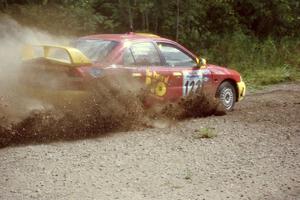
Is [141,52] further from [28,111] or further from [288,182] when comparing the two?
[288,182]

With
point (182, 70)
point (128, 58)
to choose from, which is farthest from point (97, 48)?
point (182, 70)

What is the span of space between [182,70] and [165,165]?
3.35 m

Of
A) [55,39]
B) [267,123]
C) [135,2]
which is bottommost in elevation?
[267,123]

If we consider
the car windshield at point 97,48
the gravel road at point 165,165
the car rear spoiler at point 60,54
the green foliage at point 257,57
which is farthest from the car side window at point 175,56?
the green foliage at point 257,57

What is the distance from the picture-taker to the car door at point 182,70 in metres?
9.28

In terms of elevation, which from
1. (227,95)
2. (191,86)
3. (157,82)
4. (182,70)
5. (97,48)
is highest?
(97,48)

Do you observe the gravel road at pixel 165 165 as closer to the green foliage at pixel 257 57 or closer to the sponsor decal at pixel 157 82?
the sponsor decal at pixel 157 82

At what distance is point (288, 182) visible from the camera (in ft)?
19.4

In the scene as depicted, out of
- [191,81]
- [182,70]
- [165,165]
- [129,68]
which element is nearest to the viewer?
[165,165]

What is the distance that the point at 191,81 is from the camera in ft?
31.4

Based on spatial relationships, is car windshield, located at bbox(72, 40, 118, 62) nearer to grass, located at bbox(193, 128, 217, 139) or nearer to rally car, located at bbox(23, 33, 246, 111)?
rally car, located at bbox(23, 33, 246, 111)

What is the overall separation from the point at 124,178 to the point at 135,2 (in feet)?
39.2

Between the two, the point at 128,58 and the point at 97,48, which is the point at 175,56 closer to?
the point at 128,58

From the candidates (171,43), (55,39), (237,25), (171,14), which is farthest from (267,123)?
(237,25)
